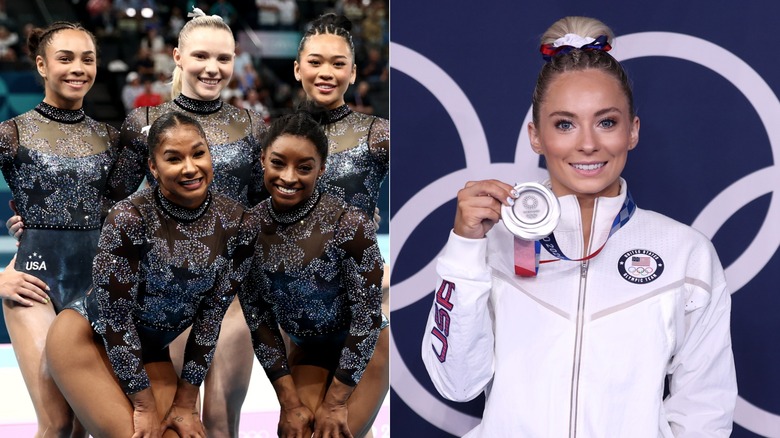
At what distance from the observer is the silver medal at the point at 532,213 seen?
151 centimetres

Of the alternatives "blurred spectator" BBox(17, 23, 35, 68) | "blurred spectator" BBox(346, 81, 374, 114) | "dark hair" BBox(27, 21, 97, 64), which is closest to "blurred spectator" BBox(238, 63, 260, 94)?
"blurred spectator" BBox(346, 81, 374, 114)

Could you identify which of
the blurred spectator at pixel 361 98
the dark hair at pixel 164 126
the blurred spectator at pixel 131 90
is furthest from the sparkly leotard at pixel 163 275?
the blurred spectator at pixel 361 98

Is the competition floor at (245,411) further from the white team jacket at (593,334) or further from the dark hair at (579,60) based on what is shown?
the dark hair at (579,60)

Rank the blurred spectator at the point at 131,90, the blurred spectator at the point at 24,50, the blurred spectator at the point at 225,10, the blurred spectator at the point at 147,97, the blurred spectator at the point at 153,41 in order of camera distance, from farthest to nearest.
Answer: the blurred spectator at the point at 225,10
the blurred spectator at the point at 153,41
the blurred spectator at the point at 24,50
the blurred spectator at the point at 131,90
the blurred spectator at the point at 147,97

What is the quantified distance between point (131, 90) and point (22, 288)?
22.6ft

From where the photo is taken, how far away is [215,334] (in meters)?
2.56

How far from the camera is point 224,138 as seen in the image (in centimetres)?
299

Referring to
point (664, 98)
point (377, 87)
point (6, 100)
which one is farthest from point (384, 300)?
point (377, 87)

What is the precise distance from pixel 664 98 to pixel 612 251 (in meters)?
0.43

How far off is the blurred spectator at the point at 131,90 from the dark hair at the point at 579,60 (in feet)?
27.4

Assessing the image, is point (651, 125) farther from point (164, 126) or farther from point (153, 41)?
point (153, 41)

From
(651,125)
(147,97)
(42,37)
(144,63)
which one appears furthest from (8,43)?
(651,125)

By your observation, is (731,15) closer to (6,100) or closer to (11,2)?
(6,100)

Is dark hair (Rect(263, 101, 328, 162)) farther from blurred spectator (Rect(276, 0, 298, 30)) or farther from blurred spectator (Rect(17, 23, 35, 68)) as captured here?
blurred spectator (Rect(276, 0, 298, 30))
